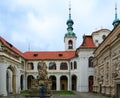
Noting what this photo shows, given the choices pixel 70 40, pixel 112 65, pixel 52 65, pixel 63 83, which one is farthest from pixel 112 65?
pixel 70 40

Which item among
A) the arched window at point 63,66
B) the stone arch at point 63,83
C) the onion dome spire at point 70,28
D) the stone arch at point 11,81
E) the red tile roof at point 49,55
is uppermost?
the onion dome spire at point 70,28

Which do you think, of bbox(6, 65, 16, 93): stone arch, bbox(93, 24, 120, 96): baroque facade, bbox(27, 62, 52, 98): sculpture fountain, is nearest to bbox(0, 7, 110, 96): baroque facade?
bbox(6, 65, 16, 93): stone arch

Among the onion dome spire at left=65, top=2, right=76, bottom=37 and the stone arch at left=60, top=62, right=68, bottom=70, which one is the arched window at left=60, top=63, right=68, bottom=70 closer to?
the stone arch at left=60, top=62, right=68, bottom=70

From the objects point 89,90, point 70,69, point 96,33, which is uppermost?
point 96,33

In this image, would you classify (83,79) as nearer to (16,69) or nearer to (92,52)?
(92,52)

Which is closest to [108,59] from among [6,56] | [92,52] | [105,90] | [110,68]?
[110,68]

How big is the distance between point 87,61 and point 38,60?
47.2ft

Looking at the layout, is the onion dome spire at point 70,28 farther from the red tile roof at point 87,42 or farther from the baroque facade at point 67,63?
the red tile roof at point 87,42

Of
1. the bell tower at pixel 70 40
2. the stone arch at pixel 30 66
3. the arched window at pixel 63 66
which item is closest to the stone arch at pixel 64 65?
the arched window at pixel 63 66

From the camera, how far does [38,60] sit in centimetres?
7238

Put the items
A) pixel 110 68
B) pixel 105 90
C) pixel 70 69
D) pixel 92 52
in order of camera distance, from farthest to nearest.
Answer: pixel 70 69 < pixel 92 52 < pixel 105 90 < pixel 110 68

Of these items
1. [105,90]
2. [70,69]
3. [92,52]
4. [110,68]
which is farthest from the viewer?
[70,69]

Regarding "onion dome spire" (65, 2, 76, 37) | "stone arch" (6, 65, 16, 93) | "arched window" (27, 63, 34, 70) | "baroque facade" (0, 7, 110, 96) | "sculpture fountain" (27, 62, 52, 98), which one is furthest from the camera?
"onion dome spire" (65, 2, 76, 37)

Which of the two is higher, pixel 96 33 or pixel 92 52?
pixel 96 33
